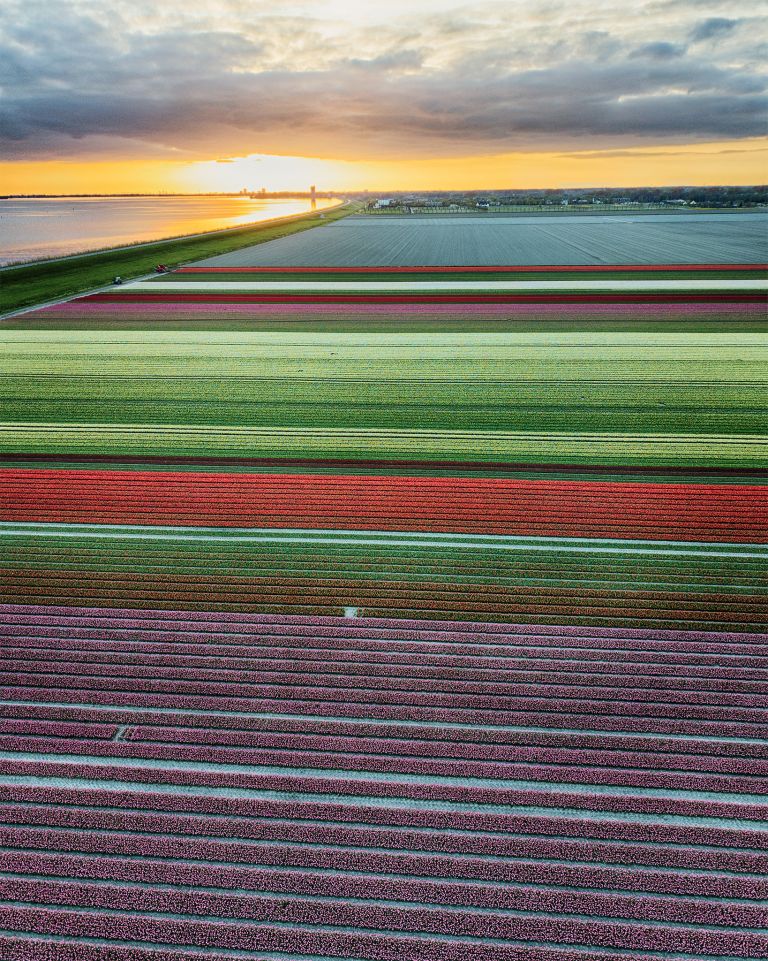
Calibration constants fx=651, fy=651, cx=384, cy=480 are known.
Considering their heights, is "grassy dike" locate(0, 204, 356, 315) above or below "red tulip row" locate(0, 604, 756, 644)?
below

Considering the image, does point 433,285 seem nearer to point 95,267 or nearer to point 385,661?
point 95,267

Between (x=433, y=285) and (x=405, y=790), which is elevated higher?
(x=405, y=790)

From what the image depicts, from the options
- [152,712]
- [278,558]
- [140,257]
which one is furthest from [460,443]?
[140,257]

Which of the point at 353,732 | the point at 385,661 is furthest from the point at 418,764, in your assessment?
the point at 385,661

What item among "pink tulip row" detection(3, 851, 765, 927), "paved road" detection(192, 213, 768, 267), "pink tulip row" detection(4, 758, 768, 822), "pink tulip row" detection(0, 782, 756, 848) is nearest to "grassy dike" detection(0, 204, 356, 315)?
"paved road" detection(192, 213, 768, 267)

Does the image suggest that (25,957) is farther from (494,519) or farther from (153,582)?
(494,519)

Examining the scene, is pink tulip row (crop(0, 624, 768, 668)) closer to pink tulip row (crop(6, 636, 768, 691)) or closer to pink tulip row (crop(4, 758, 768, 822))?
pink tulip row (crop(6, 636, 768, 691))

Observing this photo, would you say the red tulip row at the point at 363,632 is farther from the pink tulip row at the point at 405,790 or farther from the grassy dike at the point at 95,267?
the grassy dike at the point at 95,267
